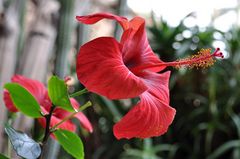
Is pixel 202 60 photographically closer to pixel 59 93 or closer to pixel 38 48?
pixel 59 93

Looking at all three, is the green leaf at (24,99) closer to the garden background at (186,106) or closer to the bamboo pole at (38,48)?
the bamboo pole at (38,48)

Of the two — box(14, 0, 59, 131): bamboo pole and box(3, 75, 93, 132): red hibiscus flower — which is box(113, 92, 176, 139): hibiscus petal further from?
box(14, 0, 59, 131): bamboo pole

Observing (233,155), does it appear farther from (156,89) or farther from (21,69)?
(156,89)

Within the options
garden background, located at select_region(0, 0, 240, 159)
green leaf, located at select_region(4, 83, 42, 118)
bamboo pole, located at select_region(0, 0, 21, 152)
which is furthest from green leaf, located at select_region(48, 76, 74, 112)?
garden background, located at select_region(0, 0, 240, 159)

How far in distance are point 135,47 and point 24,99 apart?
0.14 meters

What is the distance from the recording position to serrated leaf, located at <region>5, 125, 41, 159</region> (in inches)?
13.7

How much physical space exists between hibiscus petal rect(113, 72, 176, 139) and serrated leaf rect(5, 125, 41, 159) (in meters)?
0.08

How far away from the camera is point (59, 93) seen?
0.38 metres

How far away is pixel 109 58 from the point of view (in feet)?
1.19

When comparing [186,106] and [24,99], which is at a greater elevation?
[24,99]

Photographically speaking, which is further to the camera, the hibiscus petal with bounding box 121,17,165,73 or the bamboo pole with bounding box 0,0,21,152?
the bamboo pole with bounding box 0,0,21,152

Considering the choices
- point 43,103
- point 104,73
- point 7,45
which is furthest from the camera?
point 7,45

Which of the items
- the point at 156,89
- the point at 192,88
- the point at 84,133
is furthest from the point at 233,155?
the point at 156,89

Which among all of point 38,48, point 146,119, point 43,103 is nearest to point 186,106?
point 38,48
